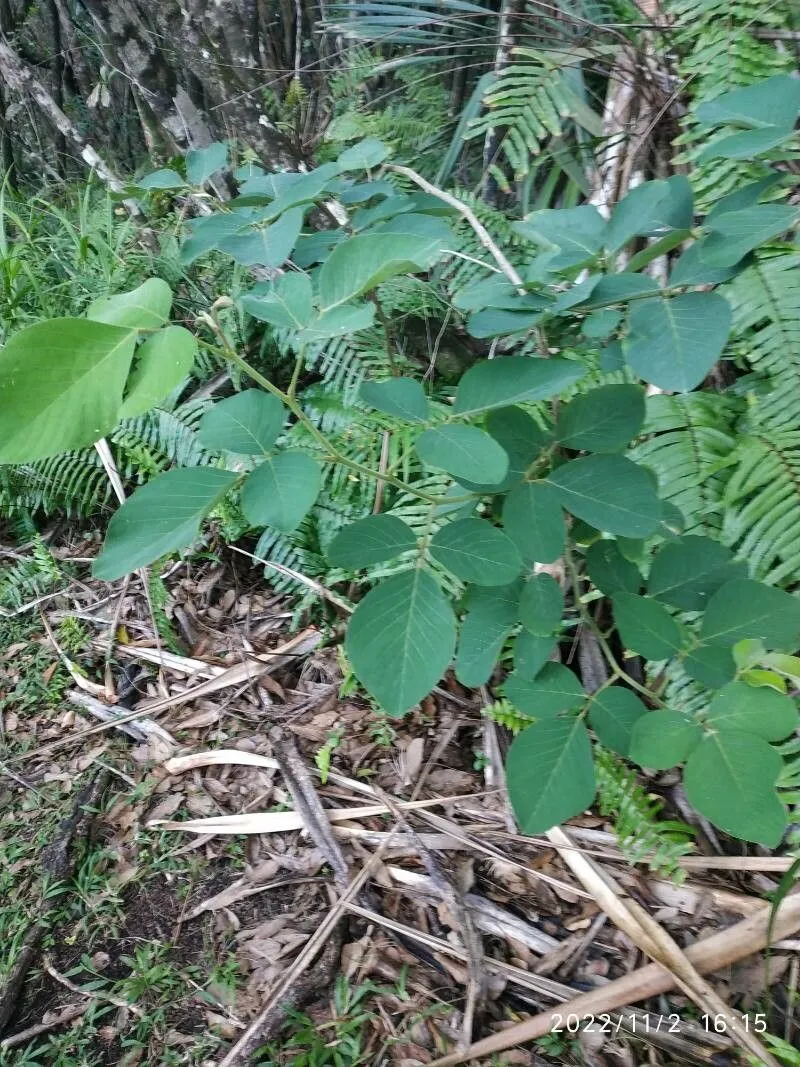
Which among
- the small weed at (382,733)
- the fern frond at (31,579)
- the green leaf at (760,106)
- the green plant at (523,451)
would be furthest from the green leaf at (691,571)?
the fern frond at (31,579)

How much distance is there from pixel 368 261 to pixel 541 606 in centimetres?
45

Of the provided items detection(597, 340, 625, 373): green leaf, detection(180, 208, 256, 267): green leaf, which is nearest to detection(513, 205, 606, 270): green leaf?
detection(597, 340, 625, 373): green leaf

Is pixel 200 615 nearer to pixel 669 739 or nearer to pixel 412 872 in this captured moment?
pixel 412 872

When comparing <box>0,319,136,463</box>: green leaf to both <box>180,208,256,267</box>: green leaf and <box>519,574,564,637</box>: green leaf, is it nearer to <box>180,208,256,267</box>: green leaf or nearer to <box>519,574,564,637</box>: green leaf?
<box>180,208,256,267</box>: green leaf

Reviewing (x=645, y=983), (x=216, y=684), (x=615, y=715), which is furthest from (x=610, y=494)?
(x=216, y=684)

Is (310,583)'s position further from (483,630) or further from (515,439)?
(515,439)

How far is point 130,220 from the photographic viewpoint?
245cm

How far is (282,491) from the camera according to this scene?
24.2 inches

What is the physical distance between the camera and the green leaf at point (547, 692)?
82cm

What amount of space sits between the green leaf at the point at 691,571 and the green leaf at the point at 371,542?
33cm

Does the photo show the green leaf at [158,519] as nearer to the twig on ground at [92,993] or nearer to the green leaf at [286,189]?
the green leaf at [286,189]

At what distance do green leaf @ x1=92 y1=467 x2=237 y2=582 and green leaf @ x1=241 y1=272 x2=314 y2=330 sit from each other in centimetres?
16

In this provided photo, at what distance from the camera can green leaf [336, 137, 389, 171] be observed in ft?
2.87

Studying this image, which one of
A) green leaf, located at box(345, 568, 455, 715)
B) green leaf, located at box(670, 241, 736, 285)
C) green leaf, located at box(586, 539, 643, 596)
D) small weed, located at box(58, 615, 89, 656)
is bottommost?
small weed, located at box(58, 615, 89, 656)
